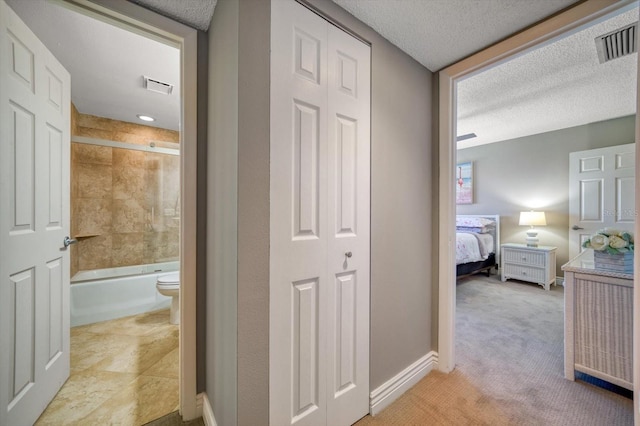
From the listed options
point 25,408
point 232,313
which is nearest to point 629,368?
point 232,313

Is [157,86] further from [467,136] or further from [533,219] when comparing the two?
[533,219]

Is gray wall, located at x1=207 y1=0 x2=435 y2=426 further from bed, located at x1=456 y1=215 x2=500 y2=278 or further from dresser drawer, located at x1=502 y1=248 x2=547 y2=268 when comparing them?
dresser drawer, located at x1=502 y1=248 x2=547 y2=268

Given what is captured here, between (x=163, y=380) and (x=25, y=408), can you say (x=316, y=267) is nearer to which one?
(x=163, y=380)

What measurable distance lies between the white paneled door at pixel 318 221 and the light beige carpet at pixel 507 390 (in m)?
0.44

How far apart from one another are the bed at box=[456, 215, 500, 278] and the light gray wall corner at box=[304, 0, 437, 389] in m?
2.30

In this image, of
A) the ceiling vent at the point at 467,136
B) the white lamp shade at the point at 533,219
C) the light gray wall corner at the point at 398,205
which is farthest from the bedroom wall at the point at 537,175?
the light gray wall corner at the point at 398,205

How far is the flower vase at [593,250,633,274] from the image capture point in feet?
5.10

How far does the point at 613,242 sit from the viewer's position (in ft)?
5.15

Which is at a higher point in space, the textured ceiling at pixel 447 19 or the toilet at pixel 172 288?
the textured ceiling at pixel 447 19

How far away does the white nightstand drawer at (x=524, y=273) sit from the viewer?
12.2ft

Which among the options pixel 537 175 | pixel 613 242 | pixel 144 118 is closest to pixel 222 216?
pixel 613 242

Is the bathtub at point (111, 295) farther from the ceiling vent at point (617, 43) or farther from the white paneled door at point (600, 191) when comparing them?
the white paneled door at point (600, 191)

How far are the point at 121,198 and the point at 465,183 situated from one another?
5.97 metres

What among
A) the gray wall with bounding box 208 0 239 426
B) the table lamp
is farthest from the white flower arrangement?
the table lamp
